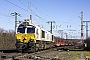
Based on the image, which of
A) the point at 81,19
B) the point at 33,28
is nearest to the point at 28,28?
the point at 33,28

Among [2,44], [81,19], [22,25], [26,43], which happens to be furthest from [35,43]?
[81,19]

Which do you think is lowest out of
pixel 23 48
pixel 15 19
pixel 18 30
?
→ pixel 23 48

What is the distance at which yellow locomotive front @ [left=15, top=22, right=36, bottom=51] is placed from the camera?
29.3 metres

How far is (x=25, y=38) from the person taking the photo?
1166 inches

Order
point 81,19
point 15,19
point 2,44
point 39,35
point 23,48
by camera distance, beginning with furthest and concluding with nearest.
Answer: point 81,19, point 15,19, point 2,44, point 39,35, point 23,48

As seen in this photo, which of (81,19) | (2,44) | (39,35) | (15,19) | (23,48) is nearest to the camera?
(23,48)

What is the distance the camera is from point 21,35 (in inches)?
1174

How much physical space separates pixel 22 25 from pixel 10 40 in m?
20.4

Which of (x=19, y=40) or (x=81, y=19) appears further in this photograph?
(x=81, y=19)

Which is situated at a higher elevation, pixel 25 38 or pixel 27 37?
pixel 27 37

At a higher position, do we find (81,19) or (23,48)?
(81,19)

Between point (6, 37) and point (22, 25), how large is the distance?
18512 millimetres

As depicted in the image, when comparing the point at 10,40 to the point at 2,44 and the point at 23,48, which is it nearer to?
the point at 2,44

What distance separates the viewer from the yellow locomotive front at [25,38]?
29297mm
